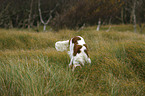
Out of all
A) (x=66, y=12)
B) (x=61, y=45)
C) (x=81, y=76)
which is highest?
(x=66, y=12)

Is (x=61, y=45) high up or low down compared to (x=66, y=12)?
down

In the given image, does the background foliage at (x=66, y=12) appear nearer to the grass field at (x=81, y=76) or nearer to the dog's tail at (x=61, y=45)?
the dog's tail at (x=61, y=45)

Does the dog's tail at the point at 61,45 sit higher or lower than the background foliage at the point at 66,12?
lower

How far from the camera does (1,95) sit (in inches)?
85.4

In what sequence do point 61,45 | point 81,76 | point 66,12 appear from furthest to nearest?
1. point 66,12
2. point 61,45
3. point 81,76

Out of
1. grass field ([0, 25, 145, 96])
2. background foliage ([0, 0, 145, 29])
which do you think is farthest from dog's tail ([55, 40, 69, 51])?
background foliage ([0, 0, 145, 29])

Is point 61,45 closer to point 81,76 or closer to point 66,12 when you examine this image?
point 81,76

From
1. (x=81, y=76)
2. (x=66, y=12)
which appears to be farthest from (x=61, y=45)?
(x=66, y=12)

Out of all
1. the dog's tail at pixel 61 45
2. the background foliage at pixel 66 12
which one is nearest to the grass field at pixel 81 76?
the dog's tail at pixel 61 45

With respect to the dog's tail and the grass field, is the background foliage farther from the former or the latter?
the grass field

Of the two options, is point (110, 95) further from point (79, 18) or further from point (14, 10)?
point (14, 10)

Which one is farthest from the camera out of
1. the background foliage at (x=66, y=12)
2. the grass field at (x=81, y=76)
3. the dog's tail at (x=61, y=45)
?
the background foliage at (x=66, y=12)

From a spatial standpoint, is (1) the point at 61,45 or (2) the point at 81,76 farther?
A: (1) the point at 61,45

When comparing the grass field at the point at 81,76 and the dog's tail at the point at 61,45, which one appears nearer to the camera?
the grass field at the point at 81,76
